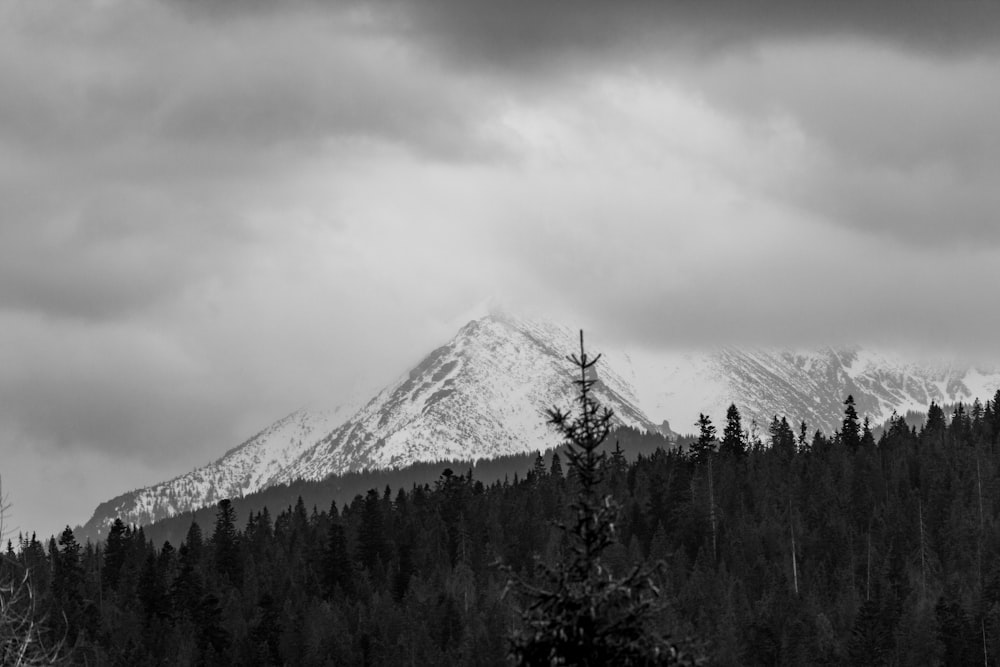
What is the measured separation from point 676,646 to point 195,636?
151 meters

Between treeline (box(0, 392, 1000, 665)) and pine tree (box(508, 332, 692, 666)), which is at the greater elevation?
treeline (box(0, 392, 1000, 665))

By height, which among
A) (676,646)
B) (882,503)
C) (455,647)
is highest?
(882,503)

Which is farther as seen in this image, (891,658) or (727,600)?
(727,600)

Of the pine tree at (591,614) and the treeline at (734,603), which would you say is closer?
the pine tree at (591,614)

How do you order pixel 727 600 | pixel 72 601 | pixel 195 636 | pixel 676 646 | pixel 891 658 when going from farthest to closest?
pixel 72 601 → pixel 195 636 → pixel 727 600 → pixel 891 658 → pixel 676 646

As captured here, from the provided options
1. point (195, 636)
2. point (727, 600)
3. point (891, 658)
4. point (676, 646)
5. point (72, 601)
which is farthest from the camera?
point (72, 601)

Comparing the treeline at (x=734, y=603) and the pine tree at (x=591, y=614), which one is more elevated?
the treeline at (x=734, y=603)

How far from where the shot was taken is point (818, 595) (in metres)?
168

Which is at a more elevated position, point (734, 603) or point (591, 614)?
point (734, 603)

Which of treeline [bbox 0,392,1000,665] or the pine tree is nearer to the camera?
the pine tree

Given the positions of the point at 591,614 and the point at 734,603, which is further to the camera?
the point at 734,603

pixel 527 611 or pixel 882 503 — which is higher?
pixel 882 503

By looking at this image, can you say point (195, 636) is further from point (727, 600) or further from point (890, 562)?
point (890, 562)

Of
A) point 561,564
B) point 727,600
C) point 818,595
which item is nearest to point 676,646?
point 561,564
